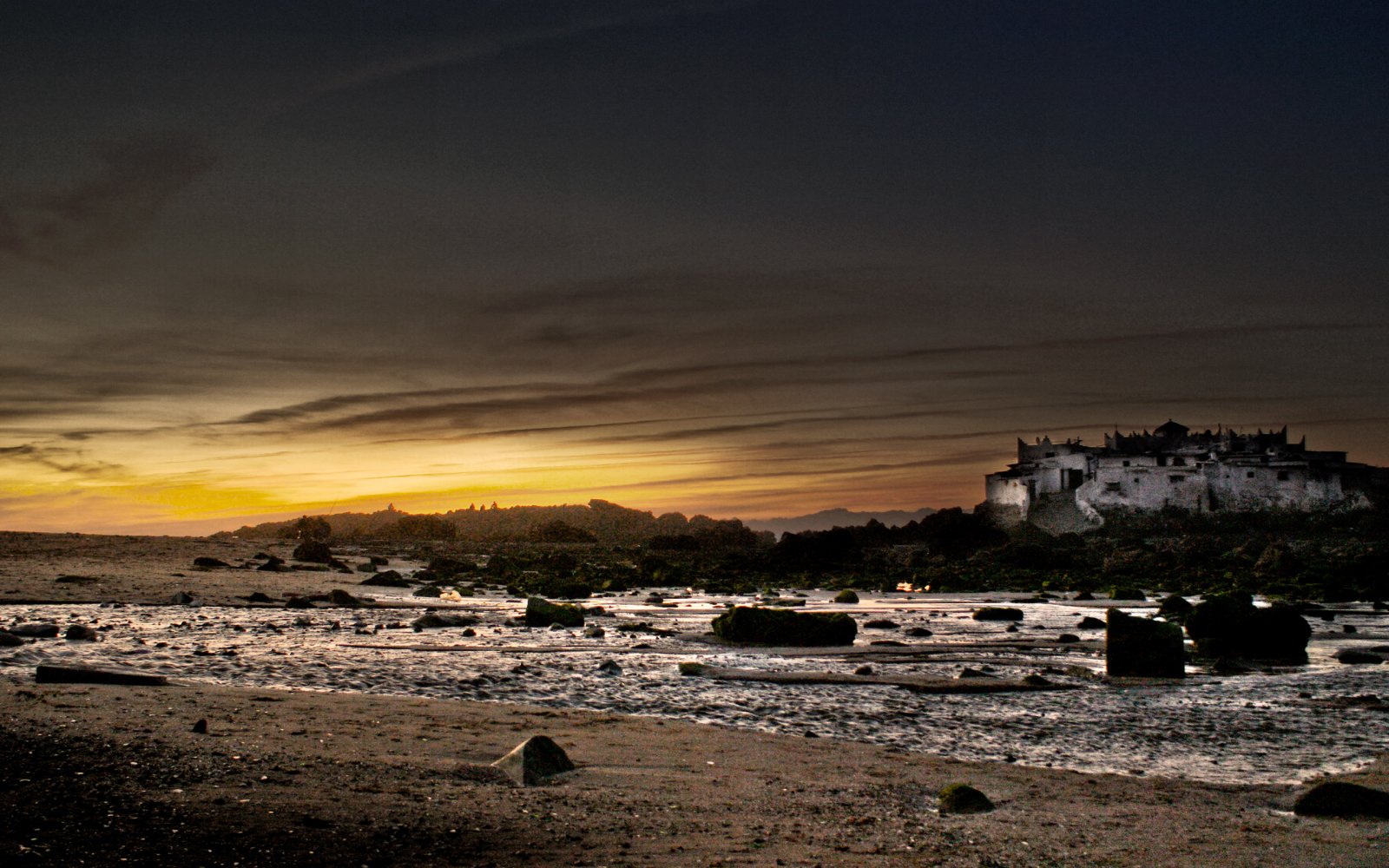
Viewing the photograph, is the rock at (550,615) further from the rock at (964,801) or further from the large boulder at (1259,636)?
the rock at (964,801)

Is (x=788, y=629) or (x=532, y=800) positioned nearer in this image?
(x=532, y=800)

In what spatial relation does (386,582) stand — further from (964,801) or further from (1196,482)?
(1196,482)

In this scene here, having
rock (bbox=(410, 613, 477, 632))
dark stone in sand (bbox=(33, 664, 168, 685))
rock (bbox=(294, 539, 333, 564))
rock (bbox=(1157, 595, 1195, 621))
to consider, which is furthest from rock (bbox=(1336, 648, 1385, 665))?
rock (bbox=(294, 539, 333, 564))

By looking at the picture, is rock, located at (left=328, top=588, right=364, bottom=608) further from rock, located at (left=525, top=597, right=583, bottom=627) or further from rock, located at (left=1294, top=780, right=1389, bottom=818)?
rock, located at (left=1294, top=780, right=1389, bottom=818)

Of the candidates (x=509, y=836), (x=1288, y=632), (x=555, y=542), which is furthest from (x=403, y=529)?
(x=509, y=836)

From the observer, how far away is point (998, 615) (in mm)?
23844

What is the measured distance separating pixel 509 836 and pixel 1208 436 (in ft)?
392

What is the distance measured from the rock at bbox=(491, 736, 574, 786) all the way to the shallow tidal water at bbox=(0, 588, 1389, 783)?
2836mm

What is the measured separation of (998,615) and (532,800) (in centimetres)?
1977

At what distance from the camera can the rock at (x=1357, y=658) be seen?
1504cm

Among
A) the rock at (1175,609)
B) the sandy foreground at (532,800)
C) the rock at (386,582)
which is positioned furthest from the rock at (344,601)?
the rock at (1175,609)

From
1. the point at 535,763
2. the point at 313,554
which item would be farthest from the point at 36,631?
the point at 313,554

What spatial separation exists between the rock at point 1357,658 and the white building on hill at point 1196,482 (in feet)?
284

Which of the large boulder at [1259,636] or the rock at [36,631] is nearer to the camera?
the rock at [36,631]
